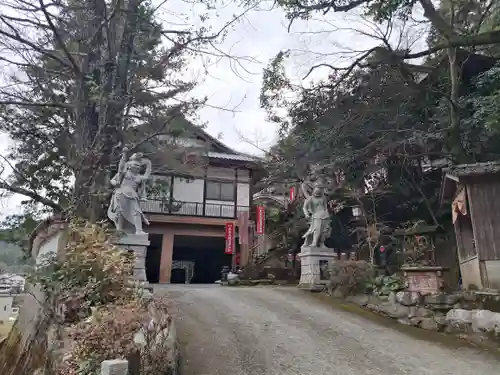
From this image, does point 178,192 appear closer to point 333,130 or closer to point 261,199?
point 261,199

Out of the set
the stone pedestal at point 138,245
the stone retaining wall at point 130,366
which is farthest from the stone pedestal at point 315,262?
the stone retaining wall at point 130,366

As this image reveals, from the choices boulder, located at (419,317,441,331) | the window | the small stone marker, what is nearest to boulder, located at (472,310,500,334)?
boulder, located at (419,317,441,331)

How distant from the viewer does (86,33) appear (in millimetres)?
8359

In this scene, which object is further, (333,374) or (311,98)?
(311,98)

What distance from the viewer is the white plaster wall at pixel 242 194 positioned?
21422 mm

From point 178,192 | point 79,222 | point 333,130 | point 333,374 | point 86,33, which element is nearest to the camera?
point 333,374

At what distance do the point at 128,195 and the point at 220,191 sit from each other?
13.5m

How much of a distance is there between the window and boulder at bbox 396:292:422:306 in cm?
1516

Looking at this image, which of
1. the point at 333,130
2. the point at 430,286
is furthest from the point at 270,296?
the point at 333,130

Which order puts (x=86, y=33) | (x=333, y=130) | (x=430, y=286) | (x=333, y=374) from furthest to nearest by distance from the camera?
(x=333, y=130) → (x=86, y=33) → (x=430, y=286) → (x=333, y=374)

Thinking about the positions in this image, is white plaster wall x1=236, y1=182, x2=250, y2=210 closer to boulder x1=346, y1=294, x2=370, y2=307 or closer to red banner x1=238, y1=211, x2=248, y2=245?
red banner x1=238, y1=211, x2=248, y2=245

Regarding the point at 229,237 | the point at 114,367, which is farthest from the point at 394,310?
the point at 229,237

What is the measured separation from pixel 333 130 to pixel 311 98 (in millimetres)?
1253

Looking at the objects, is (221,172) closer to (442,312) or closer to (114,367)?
(442,312)
